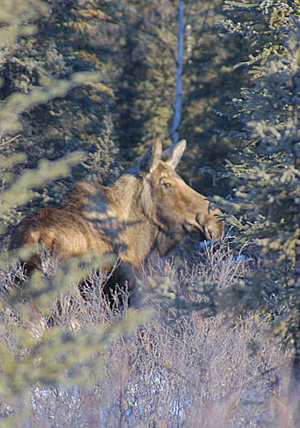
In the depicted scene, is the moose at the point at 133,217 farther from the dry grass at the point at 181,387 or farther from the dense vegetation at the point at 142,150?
the dry grass at the point at 181,387

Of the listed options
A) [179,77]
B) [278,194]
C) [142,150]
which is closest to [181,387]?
[278,194]

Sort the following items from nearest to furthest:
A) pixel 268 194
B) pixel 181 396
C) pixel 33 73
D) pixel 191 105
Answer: pixel 268 194, pixel 181 396, pixel 33 73, pixel 191 105

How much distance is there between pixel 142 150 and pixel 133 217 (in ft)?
31.1

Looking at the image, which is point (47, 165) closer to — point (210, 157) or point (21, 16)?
point (21, 16)

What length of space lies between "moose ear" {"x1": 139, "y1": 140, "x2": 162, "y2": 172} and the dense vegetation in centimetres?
114

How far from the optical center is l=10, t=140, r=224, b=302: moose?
7891mm

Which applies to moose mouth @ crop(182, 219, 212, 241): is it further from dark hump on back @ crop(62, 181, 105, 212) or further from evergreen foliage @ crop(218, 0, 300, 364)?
evergreen foliage @ crop(218, 0, 300, 364)

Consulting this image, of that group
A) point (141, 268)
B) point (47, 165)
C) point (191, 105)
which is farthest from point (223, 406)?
point (191, 105)

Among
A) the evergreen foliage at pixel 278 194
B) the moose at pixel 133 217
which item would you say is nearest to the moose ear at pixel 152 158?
the moose at pixel 133 217

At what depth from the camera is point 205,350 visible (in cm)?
598

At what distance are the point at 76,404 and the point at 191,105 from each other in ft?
49.2

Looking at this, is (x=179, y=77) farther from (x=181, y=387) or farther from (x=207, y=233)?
(x=181, y=387)

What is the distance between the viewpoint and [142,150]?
18.3 meters

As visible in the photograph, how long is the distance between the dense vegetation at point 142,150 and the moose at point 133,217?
540 millimetres
